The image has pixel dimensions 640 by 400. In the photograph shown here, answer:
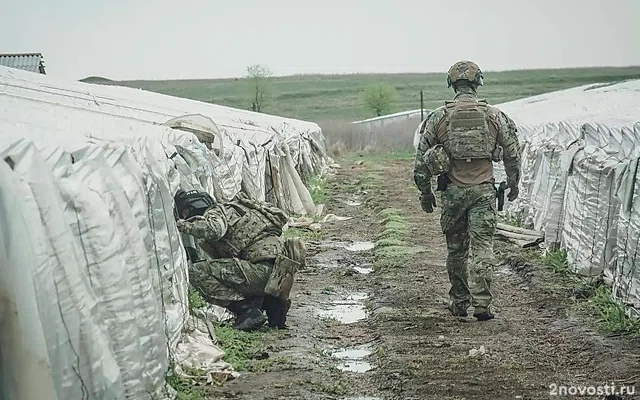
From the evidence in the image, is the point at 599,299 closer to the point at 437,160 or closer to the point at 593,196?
the point at 593,196

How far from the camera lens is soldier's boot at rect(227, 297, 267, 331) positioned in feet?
26.7

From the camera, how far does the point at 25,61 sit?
1041 inches

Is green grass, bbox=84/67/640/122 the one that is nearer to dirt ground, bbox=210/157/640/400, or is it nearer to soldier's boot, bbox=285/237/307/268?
dirt ground, bbox=210/157/640/400

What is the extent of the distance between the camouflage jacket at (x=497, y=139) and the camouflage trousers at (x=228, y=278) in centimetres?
182

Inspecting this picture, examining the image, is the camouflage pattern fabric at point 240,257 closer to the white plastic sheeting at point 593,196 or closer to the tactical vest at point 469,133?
the tactical vest at point 469,133

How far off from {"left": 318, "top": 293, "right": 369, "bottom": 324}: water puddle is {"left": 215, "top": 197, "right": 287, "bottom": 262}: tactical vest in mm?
1593

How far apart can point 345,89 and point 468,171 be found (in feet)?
300

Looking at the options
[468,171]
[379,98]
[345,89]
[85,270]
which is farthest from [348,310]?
[345,89]

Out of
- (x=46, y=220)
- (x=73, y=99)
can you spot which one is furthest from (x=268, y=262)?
(x=73, y=99)

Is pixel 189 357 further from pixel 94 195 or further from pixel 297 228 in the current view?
pixel 297 228

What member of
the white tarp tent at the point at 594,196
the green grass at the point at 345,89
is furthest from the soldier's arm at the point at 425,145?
the green grass at the point at 345,89

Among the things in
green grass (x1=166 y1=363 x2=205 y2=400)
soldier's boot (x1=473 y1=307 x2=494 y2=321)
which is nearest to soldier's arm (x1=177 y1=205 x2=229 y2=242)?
green grass (x1=166 y1=363 x2=205 y2=400)

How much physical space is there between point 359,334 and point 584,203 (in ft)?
10.8

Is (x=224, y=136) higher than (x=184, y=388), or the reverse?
(x=224, y=136)
